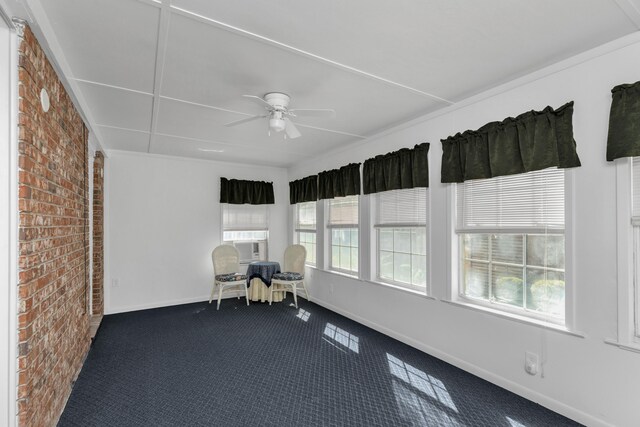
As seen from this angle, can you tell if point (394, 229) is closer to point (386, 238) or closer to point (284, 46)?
point (386, 238)

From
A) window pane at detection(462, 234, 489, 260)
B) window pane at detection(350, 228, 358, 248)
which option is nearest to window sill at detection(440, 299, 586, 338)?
window pane at detection(462, 234, 489, 260)

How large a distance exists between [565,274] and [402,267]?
1.70 m

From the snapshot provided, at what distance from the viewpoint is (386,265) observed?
4.05 m

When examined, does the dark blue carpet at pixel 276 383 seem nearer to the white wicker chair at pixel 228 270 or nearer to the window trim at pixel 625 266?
the window trim at pixel 625 266

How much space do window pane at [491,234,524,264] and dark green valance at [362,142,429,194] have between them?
885 mm

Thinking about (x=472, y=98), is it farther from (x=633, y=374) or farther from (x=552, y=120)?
(x=633, y=374)

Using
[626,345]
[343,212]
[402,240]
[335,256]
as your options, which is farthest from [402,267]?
[626,345]

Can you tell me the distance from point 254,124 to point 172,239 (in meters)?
2.77

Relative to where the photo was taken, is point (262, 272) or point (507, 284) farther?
point (262, 272)

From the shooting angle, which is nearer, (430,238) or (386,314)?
(430,238)

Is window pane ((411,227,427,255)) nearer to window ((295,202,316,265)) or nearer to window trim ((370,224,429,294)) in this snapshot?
window trim ((370,224,429,294))

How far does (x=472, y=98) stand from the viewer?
9.37 feet

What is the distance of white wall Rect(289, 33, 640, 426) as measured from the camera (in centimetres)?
204

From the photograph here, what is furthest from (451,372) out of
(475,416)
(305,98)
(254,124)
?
(254,124)
